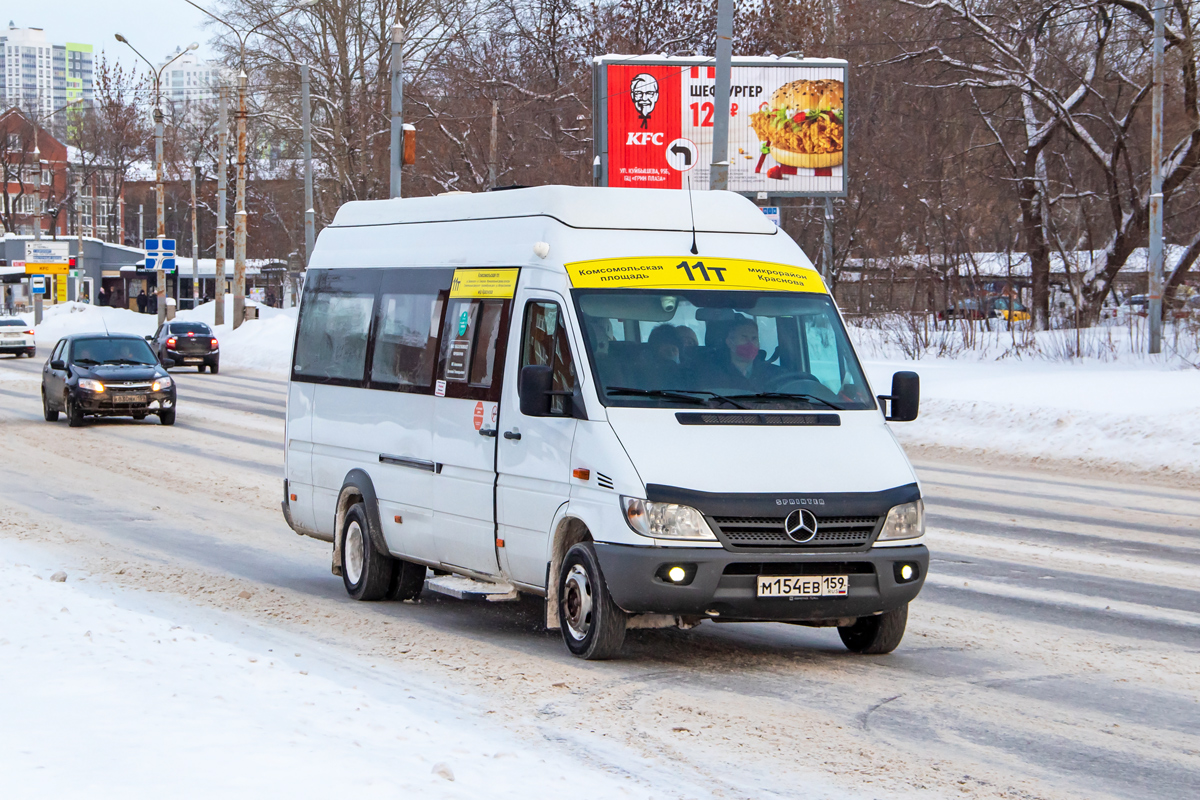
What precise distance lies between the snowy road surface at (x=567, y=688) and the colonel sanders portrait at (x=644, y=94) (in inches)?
1014

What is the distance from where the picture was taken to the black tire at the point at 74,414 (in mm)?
24109

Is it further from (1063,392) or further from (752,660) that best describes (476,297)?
(1063,392)

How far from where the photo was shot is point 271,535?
13.0 meters

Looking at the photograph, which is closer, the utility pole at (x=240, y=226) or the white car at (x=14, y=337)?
the utility pole at (x=240, y=226)

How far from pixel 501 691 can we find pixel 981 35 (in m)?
32.0

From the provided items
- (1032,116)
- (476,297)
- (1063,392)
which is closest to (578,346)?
(476,297)

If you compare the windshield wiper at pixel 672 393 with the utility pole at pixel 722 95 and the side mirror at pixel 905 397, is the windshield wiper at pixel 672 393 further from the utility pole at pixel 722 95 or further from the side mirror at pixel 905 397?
the utility pole at pixel 722 95

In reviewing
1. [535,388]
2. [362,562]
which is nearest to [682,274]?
[535,388]

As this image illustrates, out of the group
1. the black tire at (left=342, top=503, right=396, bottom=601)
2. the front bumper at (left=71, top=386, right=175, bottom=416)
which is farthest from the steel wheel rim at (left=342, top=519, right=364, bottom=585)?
the front bumper at (left=71, top=386, right=175, bottom=416)

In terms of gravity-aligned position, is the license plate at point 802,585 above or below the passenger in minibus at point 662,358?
below

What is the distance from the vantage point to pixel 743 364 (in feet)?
26.3

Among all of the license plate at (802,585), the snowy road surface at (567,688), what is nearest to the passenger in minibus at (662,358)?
the license plate at (802,585)

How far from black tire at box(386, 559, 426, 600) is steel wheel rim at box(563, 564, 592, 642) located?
2.26 m

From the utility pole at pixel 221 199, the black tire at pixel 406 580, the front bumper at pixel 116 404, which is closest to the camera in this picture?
the black tire at pixel 406 580
